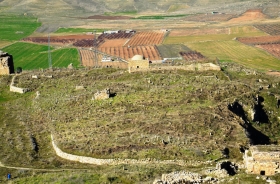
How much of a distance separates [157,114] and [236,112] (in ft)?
30.0

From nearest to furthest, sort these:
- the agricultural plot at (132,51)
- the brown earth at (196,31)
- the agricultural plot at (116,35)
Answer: the agricultural plot at (132,51)
the agricultural plot at (116,35)
the brown earth at (196,31)

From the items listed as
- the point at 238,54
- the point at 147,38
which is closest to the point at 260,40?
the point at 238,54

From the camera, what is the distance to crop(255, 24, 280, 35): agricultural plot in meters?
147

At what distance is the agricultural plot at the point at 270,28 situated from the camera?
14661 cm

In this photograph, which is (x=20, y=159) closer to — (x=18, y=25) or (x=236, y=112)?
(x=236, y=112)

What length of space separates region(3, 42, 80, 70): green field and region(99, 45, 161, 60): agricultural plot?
31.1 feet

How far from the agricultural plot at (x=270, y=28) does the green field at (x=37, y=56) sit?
218 feet

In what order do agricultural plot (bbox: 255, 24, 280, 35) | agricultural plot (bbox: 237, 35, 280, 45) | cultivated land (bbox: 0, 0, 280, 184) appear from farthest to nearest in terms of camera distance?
agricultural plot (bbox: 255, 24, 280, 35) < agricultural plot (bbox: 237, 35, 280, 45) < cultivated land (bbox: 0, 0, 280, 184)

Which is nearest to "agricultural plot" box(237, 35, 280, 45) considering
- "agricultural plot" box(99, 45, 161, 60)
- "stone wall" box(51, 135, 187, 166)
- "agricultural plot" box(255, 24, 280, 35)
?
"agricultural plot" box(255, 24, 280, 35)

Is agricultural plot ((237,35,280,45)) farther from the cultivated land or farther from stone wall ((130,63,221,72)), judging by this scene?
stone wall ((130,63,221,72))

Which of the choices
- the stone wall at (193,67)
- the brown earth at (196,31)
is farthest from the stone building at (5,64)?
the brown earth at (196,31)

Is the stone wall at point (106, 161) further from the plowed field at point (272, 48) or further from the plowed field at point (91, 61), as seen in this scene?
the plowed field at point (272, 48)

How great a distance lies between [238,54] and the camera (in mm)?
113125

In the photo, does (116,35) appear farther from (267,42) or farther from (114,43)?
(267,42)
